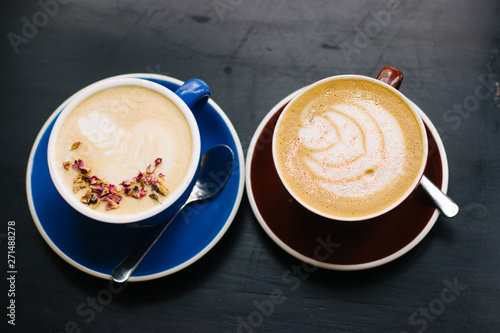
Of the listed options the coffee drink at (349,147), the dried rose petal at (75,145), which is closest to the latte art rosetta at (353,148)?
the coffee drink at (349,147)

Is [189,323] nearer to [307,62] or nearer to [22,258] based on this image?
[22,258]

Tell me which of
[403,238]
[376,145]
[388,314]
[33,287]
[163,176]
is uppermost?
[376,145]

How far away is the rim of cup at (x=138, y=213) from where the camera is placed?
0.99m

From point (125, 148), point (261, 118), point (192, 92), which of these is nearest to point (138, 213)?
point (125, 148)

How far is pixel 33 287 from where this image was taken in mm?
1242

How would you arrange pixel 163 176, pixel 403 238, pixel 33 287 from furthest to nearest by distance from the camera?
pixel 33 287 < pixel 403 238 < pixel 163 176

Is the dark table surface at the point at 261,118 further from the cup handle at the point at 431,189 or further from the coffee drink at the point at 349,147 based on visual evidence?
the coffee drink at the point at 349,147

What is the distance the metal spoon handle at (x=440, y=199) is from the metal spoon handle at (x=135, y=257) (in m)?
0.63

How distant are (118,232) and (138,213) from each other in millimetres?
200

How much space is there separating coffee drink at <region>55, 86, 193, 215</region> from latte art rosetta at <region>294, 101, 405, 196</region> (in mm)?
313

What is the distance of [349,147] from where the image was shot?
105cm

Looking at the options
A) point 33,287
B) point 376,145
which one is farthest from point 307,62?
point 33,287

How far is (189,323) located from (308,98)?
0.70 metres

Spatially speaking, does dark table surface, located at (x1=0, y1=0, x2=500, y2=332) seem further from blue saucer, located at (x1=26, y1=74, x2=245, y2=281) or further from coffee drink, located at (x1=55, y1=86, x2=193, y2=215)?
coffee drink, located at (x1=55, y1=86, x2=193, y2=215)
